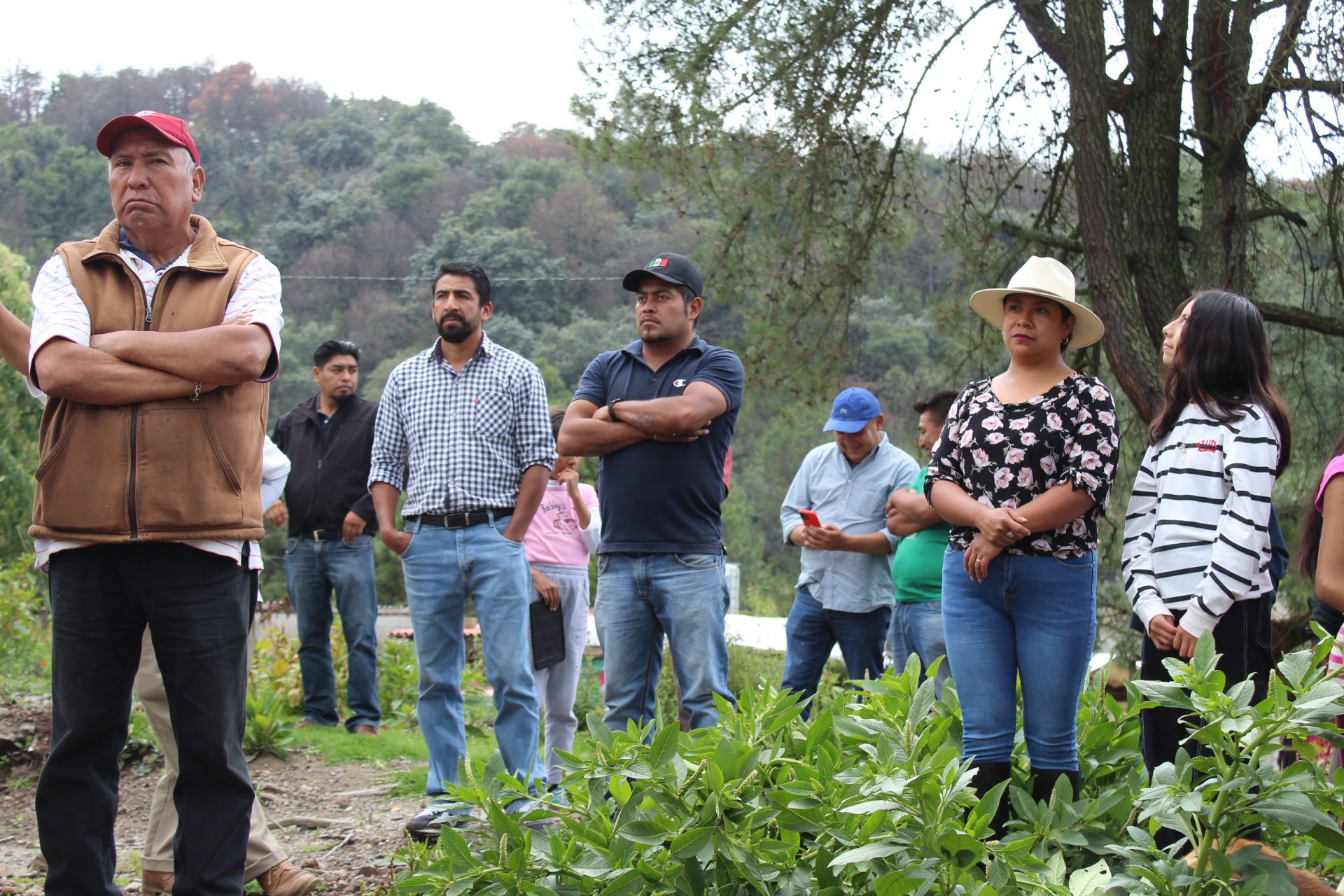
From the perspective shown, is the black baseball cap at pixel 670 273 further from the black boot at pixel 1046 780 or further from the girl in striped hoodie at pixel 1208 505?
the black boot at pixel 1046 780

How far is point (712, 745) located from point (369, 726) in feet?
14.3

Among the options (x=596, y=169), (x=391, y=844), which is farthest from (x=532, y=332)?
(x=391, y=844)

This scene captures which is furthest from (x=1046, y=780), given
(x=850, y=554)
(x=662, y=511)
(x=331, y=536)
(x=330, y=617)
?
(x=330, y=617)

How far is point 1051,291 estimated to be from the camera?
3641mm

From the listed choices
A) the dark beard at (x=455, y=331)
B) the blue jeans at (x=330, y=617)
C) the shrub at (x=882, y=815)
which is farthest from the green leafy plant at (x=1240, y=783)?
the blue jeans at (x=330, y=617)

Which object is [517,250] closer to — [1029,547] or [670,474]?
[670,474]

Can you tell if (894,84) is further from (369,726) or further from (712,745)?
(712,745)

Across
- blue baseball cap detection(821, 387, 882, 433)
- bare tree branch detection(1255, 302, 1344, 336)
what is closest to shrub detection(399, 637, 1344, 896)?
blue baseball cap detection(821, 387, 882, 433)

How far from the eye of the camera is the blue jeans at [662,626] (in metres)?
4.20

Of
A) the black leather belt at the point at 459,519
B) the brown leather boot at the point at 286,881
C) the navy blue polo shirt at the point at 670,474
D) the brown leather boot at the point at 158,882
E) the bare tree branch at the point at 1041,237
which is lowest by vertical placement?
the brown leather boot at the point at 158,882

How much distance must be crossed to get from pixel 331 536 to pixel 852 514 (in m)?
3.03

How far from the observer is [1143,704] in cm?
236

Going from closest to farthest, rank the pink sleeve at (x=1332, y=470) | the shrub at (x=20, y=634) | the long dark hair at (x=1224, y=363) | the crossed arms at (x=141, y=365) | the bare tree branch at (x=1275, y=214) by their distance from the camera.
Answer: the crossed arms at (x=141, y=365) → the pink sleeve at (x=1332, y=470) → the long dark hair at (x=1224, y=363) → the bare tree branch at (x=1275, y=214) → the shrub at (x=20, y=634)

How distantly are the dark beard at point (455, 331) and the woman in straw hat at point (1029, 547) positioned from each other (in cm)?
209
